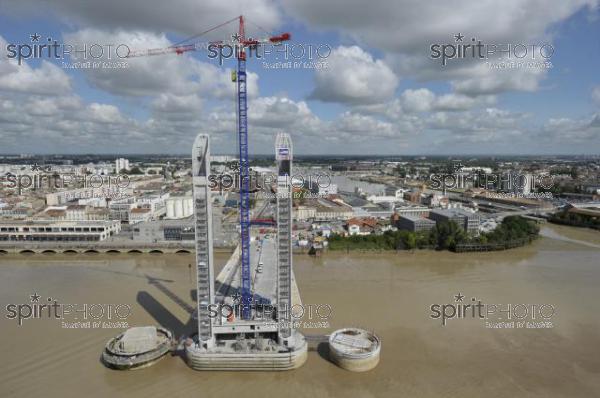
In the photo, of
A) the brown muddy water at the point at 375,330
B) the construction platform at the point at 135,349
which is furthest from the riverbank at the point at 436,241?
the construction platform at the point at 135,349

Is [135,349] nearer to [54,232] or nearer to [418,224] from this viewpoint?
[54,232]

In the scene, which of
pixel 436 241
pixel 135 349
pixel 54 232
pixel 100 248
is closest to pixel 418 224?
pixel 436 241

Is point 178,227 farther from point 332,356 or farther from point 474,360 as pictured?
point 474,360

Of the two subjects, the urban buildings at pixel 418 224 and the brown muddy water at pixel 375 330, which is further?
the urban buildings at pixel 418 224

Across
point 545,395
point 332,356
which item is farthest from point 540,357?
point 332,356

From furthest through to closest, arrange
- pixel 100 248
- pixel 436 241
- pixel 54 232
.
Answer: pixel 54 232 → pixel 100 248 → pixel 436 241

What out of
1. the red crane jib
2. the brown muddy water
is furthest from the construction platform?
the red crane jib

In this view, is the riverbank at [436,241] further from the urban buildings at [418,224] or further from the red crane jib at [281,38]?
the red crane jib at [281,38]

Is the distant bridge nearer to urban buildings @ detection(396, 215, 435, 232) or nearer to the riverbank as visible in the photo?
the riverbank
